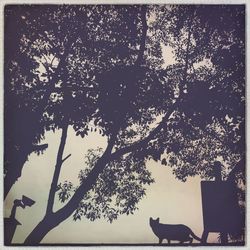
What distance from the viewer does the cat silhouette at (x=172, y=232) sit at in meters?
1.65

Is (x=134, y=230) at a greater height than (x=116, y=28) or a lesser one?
lesser

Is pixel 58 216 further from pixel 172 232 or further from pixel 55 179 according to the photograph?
pixel 172 232

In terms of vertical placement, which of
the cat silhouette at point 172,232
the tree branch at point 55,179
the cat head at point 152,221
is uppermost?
the tree branch at point 55,179

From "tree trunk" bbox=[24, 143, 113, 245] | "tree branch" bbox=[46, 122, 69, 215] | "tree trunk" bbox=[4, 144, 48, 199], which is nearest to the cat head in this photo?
"tree trunk" bbox=[24, 143, 113, 245]

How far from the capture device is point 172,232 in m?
1.65

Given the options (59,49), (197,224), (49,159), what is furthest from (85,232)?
(59,49)

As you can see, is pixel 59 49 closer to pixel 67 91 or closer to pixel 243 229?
pixel 67 91

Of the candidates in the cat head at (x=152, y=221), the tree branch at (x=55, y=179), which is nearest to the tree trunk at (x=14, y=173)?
the tree branch at (x=55, y=179)

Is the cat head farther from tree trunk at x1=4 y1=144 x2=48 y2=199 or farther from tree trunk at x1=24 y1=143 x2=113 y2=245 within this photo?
tree trunk at x1=4 y1=144 x2=48 y2=199

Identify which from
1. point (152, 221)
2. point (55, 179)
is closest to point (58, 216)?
point (55, 179)

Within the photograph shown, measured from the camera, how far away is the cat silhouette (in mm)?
1650

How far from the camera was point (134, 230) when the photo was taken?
166 cm

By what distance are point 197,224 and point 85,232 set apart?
40 cm

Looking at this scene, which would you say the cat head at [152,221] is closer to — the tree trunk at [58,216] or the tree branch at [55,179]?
the tree trunk at [58,216]
